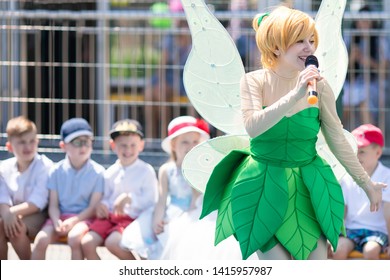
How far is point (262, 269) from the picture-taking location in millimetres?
4641

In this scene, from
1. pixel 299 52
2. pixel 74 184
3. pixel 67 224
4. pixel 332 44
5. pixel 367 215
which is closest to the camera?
pixel 299 52

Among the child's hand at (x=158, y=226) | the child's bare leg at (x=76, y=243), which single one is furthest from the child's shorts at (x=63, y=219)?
the child's hand at (x=158, y=226)

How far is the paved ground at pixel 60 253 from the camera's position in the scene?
23.0 feet

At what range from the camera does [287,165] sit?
14.9ft

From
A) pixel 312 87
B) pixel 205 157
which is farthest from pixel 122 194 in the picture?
pixel 312 87

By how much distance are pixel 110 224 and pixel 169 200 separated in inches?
15.2

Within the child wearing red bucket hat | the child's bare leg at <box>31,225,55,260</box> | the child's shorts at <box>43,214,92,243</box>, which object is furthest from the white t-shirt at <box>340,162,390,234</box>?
the child's bare leg at <box>31,225,55,260</box>

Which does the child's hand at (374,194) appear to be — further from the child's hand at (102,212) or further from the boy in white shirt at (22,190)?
the boy in white shirt at (22,190)

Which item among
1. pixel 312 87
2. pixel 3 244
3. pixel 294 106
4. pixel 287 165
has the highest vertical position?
pixel 312 87

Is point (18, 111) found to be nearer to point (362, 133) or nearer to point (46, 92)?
point (46, 92)

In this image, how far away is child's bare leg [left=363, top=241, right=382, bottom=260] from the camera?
6.35 meters

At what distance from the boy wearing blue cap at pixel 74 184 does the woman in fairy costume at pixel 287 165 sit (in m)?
2.30

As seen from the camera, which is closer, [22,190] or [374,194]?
[374,194]

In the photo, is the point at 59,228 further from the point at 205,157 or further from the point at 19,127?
the point at 205,157
